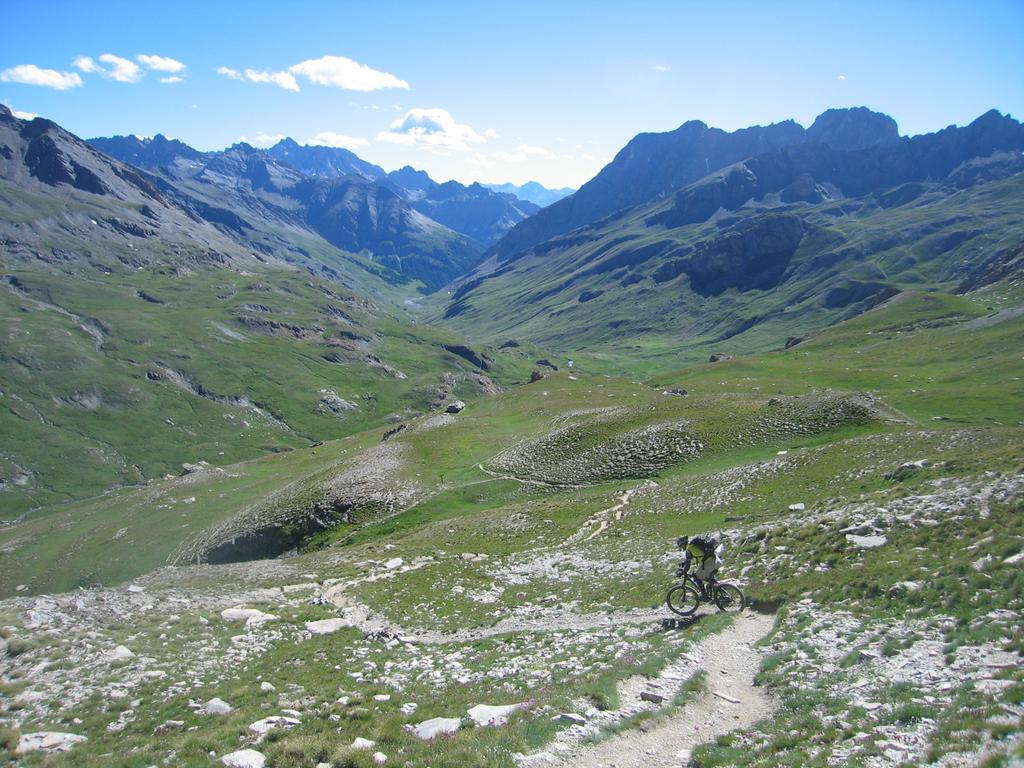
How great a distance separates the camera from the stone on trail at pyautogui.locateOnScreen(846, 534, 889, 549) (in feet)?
82.0

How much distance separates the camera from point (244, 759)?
47.6ft

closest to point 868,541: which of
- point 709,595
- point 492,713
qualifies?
point 709,595

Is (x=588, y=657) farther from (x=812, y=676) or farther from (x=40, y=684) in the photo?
(x=40, y=684)

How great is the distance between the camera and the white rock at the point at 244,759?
46.8ft

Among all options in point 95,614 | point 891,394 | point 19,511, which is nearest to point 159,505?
point 95,614

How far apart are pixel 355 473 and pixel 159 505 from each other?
3791cm

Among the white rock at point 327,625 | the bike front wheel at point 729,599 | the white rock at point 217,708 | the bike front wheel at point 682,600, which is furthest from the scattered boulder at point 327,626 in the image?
the bike front wheel at point 729,599

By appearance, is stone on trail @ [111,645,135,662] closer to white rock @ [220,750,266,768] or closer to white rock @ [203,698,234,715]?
white rock @ [203,698,234,715]

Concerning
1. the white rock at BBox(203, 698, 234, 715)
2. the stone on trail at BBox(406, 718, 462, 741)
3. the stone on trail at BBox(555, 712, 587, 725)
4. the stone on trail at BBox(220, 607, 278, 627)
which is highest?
the stone on trail at BBox(555, 712, 587, 725)

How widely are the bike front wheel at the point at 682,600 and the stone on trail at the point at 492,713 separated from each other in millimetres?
9681

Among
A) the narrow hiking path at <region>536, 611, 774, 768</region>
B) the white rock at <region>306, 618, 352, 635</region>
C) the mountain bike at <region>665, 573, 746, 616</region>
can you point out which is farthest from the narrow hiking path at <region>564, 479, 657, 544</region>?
the narrow hiking path at <region>536, 611, 774, 768</region>

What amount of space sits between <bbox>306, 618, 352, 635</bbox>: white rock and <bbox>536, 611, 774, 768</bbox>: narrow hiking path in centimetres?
1501

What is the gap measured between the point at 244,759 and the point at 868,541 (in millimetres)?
24374

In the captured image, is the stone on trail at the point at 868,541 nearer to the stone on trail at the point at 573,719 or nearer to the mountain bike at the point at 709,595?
the mountain bike at the point at 709,595
